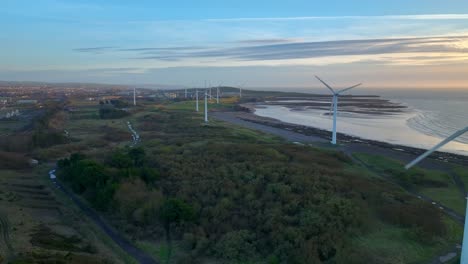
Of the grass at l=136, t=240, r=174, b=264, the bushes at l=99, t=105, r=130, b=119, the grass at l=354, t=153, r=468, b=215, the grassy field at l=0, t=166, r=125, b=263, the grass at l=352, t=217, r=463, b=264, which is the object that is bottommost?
the grass at l=136, t=240, r=174, b=264

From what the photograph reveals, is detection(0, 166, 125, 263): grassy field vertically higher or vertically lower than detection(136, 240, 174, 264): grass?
higher

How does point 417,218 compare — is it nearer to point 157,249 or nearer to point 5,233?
point 157,249

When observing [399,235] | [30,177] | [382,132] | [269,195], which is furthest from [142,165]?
[382,132]

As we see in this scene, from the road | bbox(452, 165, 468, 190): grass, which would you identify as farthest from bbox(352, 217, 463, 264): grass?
bbox(452, 165, 468, 190): grass

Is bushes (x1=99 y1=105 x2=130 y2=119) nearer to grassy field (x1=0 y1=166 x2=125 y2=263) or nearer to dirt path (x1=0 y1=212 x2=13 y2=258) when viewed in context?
grassy field (x1=0 y1=166 x2=125 y2=263)

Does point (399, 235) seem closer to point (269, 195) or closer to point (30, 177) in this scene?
point (269, 195)
